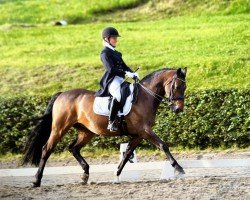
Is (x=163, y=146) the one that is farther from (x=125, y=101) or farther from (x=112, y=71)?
(x=112, y=71)

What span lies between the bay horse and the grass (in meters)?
5.51

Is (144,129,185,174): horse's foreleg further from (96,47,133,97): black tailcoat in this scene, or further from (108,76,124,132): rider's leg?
(96,47,133,97): black tailcoat

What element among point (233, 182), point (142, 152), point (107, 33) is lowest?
point (142, 152)

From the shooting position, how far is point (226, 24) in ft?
91.0

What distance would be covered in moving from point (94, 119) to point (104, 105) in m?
0.36

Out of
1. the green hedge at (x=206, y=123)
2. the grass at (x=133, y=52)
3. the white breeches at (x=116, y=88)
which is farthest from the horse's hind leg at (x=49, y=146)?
the grass at (x=133, y=52)

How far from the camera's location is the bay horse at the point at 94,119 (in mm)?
13820

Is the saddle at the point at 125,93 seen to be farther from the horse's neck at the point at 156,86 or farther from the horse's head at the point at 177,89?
the horse's head at the point at 177,89

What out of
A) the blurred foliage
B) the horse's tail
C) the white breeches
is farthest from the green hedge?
the blurred foliage

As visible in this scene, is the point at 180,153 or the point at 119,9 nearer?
the point at 180,153

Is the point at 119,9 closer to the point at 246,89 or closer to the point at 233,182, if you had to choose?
the point at 246,89

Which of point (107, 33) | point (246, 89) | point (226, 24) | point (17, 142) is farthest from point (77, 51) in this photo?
point (107, 33)

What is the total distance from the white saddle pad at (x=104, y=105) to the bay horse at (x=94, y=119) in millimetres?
82

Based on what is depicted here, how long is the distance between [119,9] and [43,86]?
1333cm
